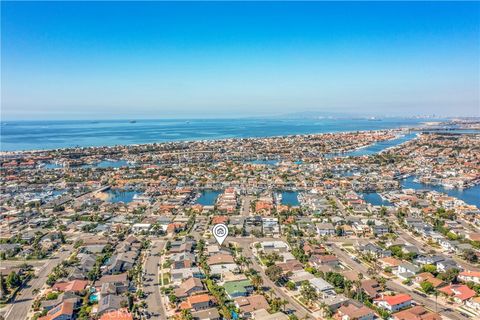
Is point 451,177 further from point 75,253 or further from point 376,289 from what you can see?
point 75,253

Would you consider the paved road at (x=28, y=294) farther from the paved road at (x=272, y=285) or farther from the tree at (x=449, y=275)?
the tree at (x=449, y=275)

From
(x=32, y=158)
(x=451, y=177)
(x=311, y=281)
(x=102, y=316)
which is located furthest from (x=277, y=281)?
(x=32, y=158)

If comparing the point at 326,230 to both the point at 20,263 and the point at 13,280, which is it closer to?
the point at 13,280

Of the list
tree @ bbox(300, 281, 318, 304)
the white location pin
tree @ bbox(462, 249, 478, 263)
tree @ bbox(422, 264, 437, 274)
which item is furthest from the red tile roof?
the white location pin

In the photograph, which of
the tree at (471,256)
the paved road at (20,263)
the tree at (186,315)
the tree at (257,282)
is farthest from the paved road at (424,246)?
the paved road at (20,263)

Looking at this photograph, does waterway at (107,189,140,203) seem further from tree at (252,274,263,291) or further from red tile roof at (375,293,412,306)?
red tile roof at (375,293,412,306)

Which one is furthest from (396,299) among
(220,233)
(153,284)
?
(153,284)
